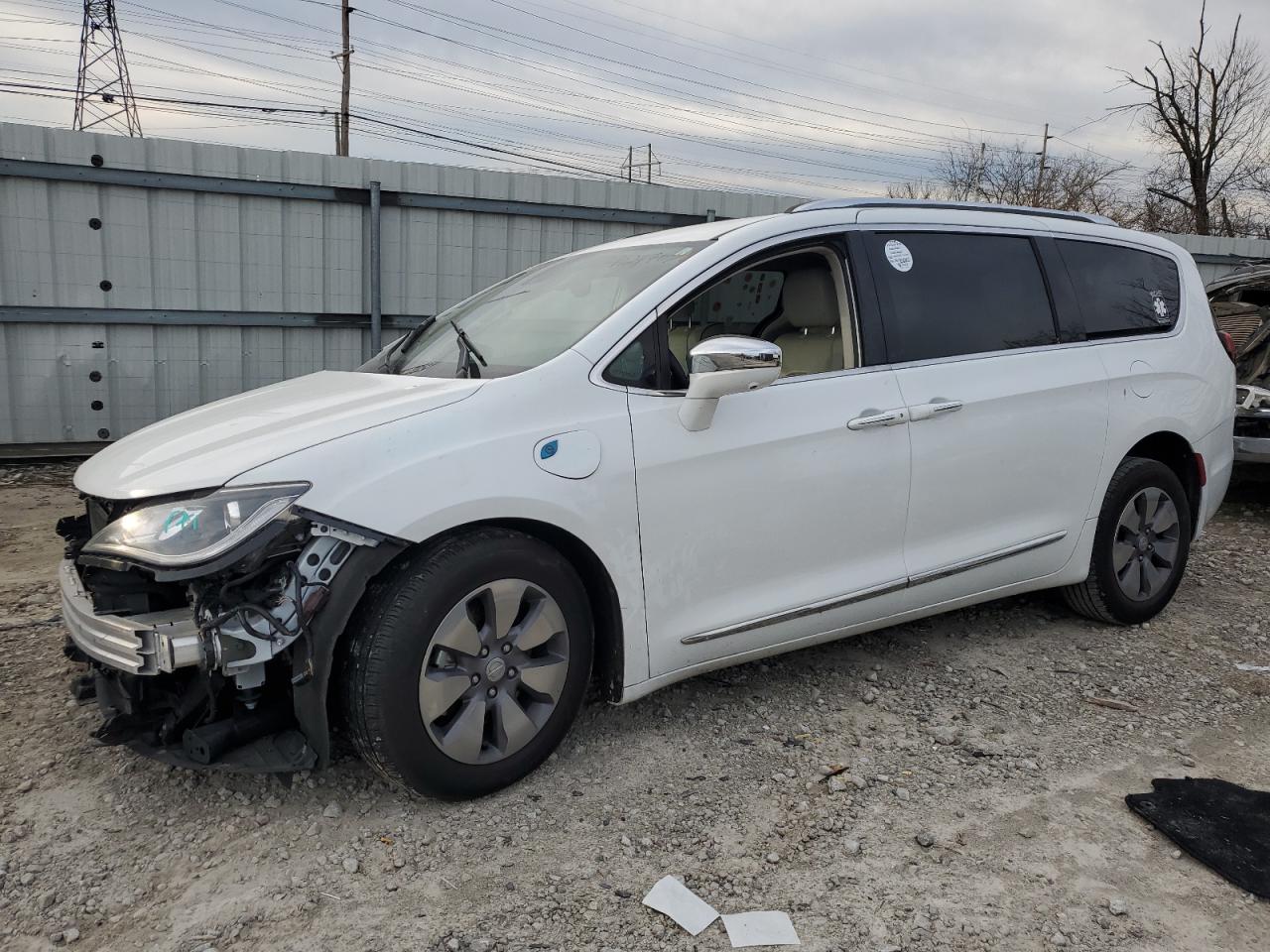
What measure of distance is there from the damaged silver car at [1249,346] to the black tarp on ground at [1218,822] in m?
3.17

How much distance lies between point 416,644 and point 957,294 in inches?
96.7

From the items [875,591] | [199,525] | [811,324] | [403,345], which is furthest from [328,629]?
[811,324]

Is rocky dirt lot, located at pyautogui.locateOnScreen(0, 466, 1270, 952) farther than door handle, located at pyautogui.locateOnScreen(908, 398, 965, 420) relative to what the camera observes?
No

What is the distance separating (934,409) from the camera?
342cm

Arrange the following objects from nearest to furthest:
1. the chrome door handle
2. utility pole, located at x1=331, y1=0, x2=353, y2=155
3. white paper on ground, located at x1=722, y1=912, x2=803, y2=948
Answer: white paper on ground, located at x1=722, y1=912, x2=803, y2=948 → the chrome door handle → utility pole, located at x1=331, y1=0, x2=353, y2=155

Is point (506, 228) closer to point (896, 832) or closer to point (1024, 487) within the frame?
point (1024, 487)

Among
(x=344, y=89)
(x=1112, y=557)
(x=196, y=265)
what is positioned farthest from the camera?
(x=344, y=89)

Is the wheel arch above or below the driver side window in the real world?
below

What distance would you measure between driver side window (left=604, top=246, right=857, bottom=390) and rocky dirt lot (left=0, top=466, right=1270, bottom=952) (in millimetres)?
1272

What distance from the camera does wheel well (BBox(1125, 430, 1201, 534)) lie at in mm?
4289

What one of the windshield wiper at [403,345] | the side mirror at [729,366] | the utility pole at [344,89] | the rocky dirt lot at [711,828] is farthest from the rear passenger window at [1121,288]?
the utility pole at [344,89]

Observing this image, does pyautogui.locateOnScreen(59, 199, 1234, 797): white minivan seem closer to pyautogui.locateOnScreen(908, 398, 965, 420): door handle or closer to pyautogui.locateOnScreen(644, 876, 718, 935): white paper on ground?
pyautogui.locateOnScreen(908, 398, 965, 420): door handle

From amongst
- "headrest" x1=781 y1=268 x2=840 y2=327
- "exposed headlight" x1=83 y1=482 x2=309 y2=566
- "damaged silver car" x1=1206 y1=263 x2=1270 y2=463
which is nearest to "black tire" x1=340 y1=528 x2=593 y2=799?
"exposed headlight" x1=83 y1=482 x2=309 y2=566

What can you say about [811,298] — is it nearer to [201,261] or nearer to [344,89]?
[201,261]
